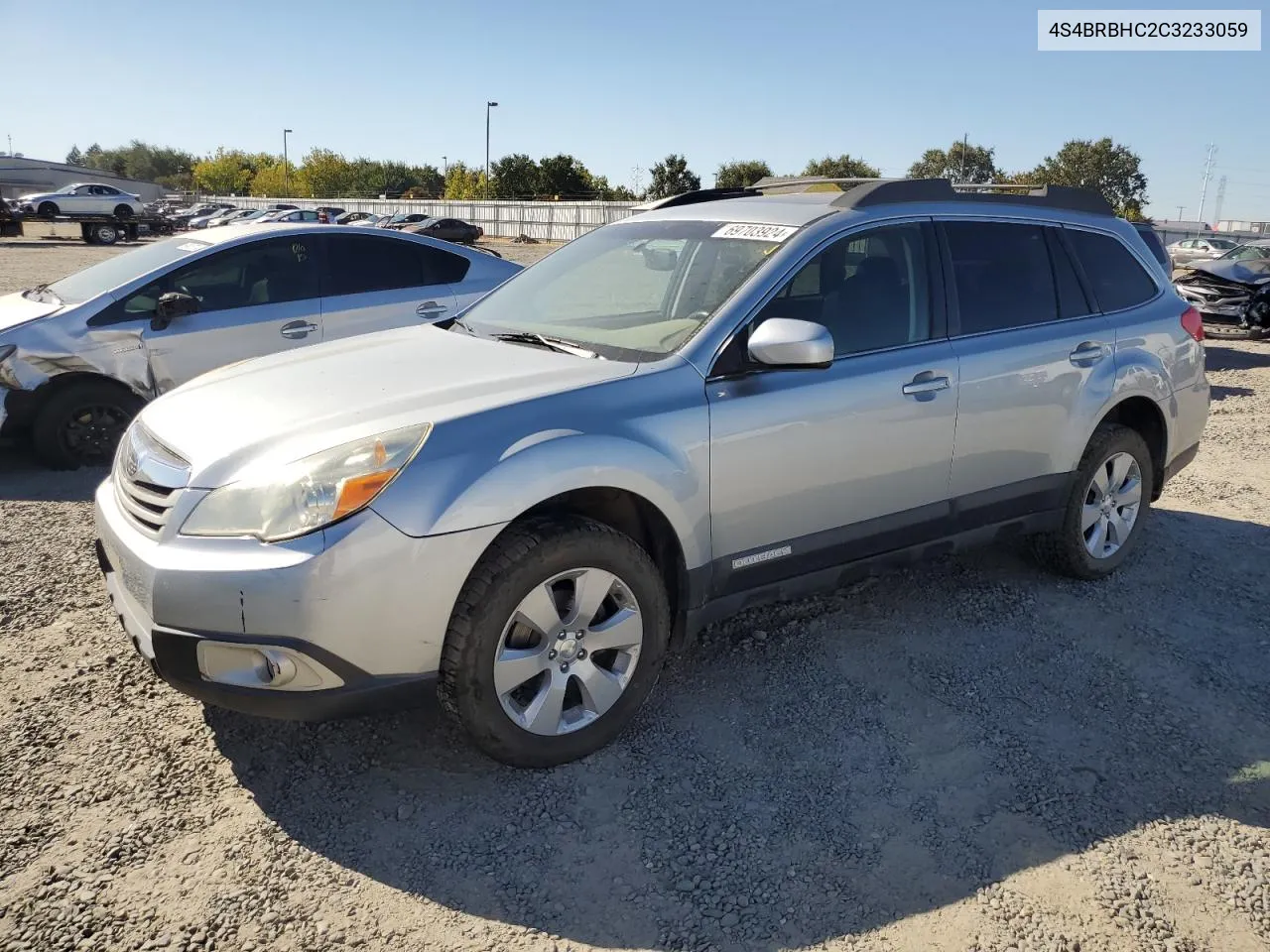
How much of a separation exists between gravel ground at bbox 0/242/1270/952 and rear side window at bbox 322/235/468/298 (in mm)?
3258

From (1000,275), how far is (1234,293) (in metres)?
13.1

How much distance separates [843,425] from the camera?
359 centimetres

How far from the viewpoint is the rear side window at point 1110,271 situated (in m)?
4.63

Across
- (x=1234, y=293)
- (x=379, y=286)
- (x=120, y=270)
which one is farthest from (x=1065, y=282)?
(x=1234, y=293)

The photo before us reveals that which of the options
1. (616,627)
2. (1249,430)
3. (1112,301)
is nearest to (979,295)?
(1112,301)

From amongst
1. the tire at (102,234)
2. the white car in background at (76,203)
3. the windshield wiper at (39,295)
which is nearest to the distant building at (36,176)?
the white car in background at (76,203)

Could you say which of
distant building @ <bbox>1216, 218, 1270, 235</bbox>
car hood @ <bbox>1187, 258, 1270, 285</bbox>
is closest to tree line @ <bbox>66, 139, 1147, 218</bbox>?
distant building @ <bbox>1216, 218, 1270, 235</bbox>

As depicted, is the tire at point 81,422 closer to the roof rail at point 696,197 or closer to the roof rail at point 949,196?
the roof rail at point 696,197

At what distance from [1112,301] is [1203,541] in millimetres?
1684

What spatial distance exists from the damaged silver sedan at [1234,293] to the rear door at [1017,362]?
12.0 meters

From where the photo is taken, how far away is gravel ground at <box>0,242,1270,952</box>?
2.50 m

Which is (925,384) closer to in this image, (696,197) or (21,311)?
→ (696,197)

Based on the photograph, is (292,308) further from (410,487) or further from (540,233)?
(540,233)

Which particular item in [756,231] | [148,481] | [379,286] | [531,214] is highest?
[531,214]
